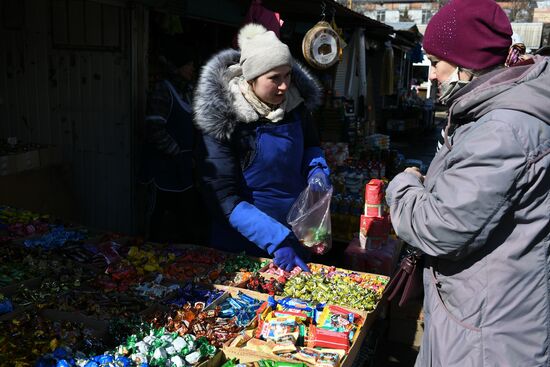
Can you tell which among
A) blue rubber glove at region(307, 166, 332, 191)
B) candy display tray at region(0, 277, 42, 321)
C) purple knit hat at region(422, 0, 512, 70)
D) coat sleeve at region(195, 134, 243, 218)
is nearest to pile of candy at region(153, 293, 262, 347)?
coat sleeve at region(195, 134, 243, 218)

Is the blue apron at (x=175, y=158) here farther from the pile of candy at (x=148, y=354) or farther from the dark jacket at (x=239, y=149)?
the pile of candy at (x=148, y=354)

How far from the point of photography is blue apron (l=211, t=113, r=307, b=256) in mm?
2902

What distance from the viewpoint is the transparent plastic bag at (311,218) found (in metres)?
2.99

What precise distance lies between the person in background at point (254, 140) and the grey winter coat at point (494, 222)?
1285 millimetres

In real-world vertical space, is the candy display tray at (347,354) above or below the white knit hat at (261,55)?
below

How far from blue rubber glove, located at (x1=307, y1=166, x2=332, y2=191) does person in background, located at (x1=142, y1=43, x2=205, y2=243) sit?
5.79ft

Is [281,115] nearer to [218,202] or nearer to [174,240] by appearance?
[218,202]

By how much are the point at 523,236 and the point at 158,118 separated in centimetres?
346

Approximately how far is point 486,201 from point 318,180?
1633mm

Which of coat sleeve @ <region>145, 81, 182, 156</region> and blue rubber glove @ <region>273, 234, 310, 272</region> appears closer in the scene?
blue rubber glove @ <region>273, 234, 310, 272</region>

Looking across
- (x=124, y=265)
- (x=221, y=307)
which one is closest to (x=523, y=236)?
(x=221, y=307)

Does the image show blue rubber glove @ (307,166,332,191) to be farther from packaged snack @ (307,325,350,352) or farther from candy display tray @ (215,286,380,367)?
packaged snack @ (307,325,350,352)

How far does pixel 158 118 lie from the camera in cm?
447

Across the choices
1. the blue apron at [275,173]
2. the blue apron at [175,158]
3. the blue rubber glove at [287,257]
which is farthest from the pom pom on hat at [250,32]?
the blue apron at [175,158]
